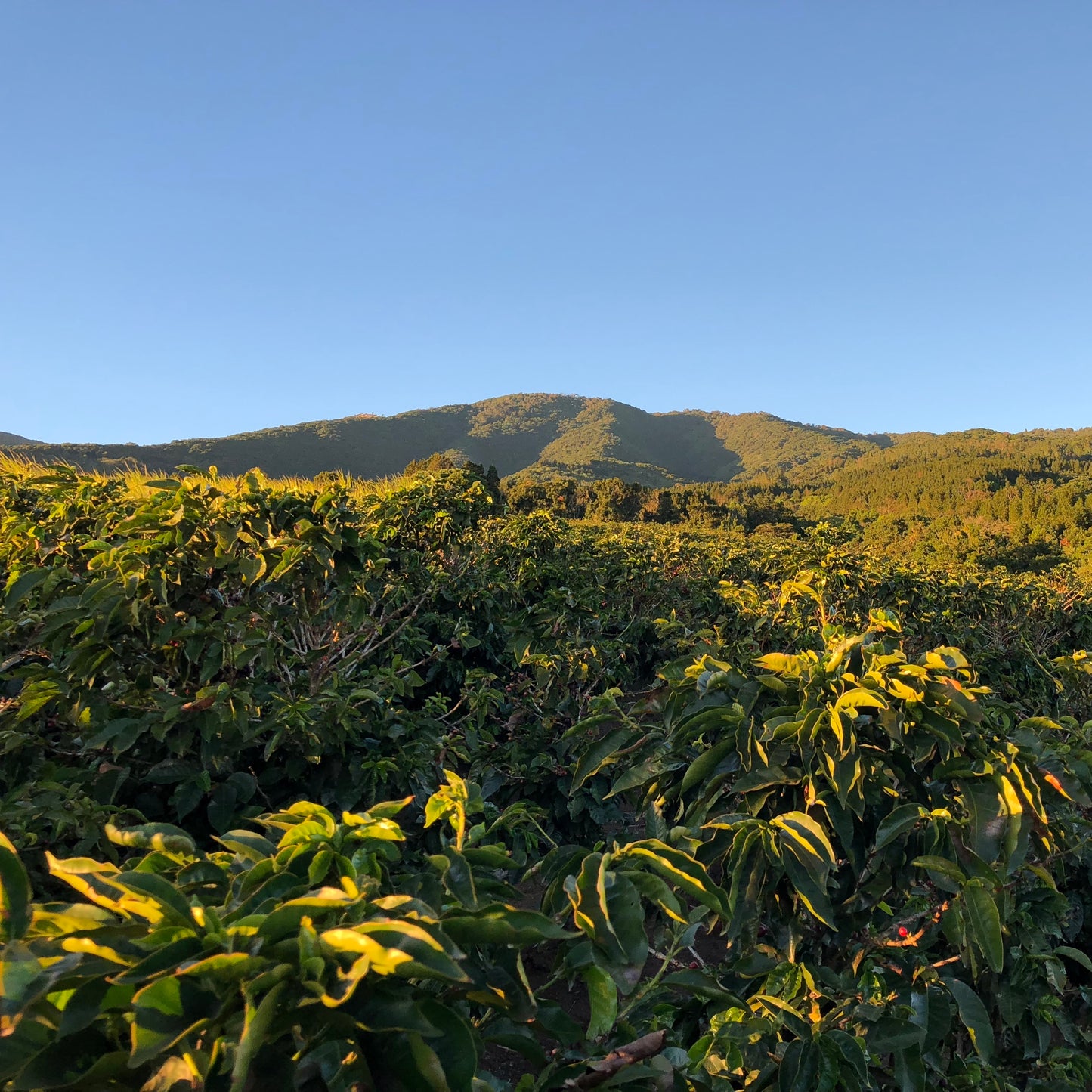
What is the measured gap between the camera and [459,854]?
0.91 metres

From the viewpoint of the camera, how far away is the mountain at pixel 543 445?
70.4 meters

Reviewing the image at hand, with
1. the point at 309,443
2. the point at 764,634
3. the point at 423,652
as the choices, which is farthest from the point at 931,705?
the point at 309,443

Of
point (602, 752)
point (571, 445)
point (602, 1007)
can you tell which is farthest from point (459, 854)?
point (571, 445)

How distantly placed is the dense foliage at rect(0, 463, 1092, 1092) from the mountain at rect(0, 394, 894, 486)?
178ft

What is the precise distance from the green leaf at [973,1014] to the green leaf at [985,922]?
0.21 metres

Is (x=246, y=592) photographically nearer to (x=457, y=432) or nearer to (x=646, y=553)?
(x=646, y=553)

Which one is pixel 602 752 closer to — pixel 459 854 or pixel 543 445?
pixel 459 854

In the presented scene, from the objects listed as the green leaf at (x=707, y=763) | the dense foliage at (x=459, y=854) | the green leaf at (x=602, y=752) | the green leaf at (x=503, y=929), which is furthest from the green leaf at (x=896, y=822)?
the green leaf at (x=503, y=929)

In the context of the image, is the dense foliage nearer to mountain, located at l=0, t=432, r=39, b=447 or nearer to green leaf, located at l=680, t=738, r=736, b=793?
green leaf, located at l=680, t=738, r=736, b=793

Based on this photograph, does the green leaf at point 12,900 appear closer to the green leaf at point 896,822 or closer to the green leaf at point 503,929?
the green leaf at point 503,929

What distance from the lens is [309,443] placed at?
7944 cm

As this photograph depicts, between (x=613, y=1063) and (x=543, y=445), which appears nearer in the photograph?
(x=613, y=1063)

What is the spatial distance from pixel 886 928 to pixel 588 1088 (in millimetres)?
1215

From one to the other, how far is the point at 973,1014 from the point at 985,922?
0.36 metres
